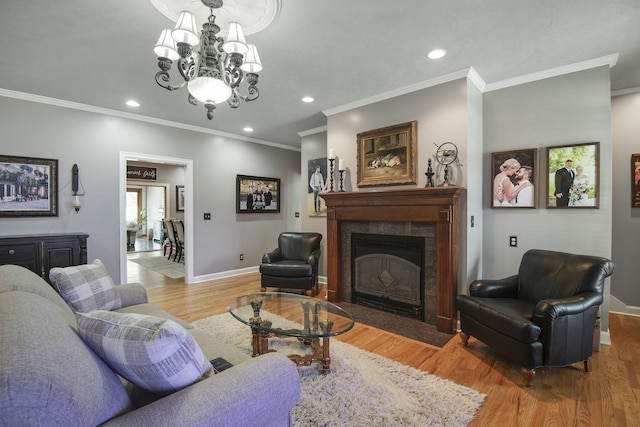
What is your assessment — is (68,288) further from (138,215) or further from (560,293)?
(138,215)

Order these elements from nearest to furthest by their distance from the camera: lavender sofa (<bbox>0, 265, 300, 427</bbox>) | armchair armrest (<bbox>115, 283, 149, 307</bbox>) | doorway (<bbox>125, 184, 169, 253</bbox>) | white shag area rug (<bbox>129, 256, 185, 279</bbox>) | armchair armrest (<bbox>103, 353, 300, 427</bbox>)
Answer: lavender sofa (<bbox>0, 265, 300, 427</bbox>) < armchair armrest (<bbox>103, 353, 300, 427</bbox>) < armchair armrest (<bbox>115, 283, 149, 307</bbox>) < white shag area rug (<bbox>129, 256, 185, 279</bbox>) < doorway (<bbox>125, 184, 169, 253</bbox>)

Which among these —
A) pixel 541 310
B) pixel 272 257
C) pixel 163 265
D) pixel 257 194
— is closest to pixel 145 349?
pixel 541 310

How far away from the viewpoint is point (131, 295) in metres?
2.44

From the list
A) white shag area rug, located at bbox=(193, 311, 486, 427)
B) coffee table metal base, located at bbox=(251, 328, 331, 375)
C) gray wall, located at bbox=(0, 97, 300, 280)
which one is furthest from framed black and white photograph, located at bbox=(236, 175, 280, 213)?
coffee table metal base, located at bbox=(251, 328, 331, 375)

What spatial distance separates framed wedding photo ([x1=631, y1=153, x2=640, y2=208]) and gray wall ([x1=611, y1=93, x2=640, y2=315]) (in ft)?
0.10

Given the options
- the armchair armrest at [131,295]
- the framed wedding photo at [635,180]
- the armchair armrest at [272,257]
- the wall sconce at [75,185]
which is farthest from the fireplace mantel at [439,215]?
the wall sconce at [75,185]

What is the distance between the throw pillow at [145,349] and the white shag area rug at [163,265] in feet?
16.1

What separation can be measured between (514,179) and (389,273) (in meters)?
1.71

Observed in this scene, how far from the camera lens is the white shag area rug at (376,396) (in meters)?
1.75

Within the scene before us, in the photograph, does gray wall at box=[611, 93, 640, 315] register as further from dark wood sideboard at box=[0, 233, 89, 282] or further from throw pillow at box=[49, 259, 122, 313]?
dark wood sideboard at box=[0, 233, 89, 282]

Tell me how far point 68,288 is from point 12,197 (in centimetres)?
264

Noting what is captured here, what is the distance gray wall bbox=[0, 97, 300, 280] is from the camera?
3.66 metres

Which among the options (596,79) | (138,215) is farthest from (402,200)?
(138,215)

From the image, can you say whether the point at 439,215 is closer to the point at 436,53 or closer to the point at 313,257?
the point at 436,53
